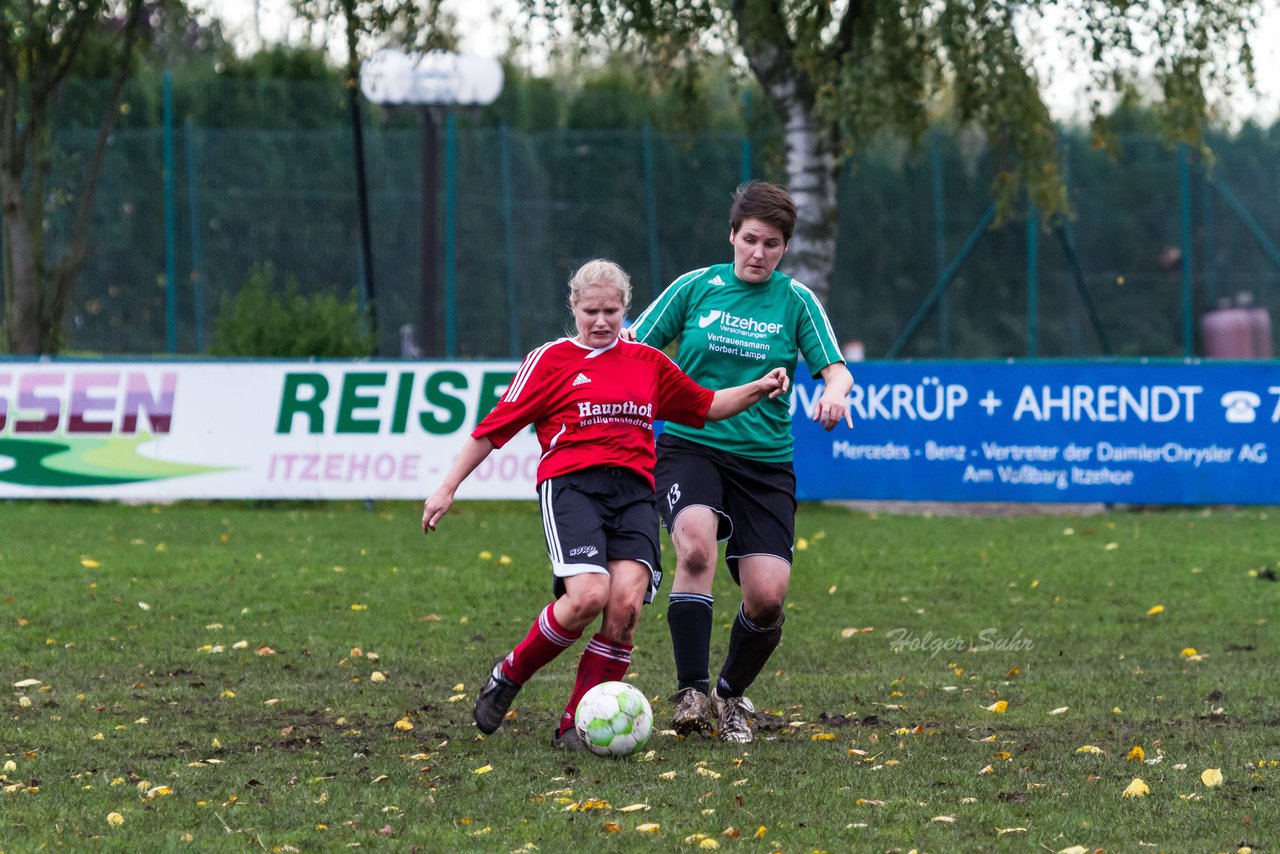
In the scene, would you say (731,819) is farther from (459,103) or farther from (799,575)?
(459,103)

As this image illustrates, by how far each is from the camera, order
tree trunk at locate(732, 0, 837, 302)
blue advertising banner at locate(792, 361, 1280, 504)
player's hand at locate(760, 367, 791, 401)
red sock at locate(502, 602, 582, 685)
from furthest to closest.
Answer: tree trunk at locate(732, 0, 837, 302), blue advertising banner at locate(792, 361, 1280, 504), red sock at locate(502, 602, 582, 685), player's hand at locate(760, 367, 791, 401)

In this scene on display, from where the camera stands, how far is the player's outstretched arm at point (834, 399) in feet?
18.8

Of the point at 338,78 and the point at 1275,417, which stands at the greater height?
the point at 338,78

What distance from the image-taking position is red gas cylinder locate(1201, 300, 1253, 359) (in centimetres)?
2523

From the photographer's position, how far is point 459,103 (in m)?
20.3

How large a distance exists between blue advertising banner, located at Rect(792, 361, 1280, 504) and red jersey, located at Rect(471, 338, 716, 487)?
882 cm

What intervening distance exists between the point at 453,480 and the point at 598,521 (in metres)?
0.51

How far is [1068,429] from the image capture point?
14.7 m

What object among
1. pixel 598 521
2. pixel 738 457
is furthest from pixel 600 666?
pixel 738 457

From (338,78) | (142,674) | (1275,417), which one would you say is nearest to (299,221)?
(338,78)

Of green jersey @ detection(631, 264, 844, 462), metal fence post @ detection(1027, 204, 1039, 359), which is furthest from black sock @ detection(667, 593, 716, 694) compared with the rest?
metal fence post @ detection(1027, 204, 1039, 359)

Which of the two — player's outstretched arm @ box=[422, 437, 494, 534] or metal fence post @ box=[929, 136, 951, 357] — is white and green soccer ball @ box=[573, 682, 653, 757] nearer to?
player's outstretched arm @ box=[422, 437, 494, 534]

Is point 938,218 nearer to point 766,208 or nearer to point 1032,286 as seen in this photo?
point 1032,286

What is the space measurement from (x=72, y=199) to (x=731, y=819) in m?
22.4
